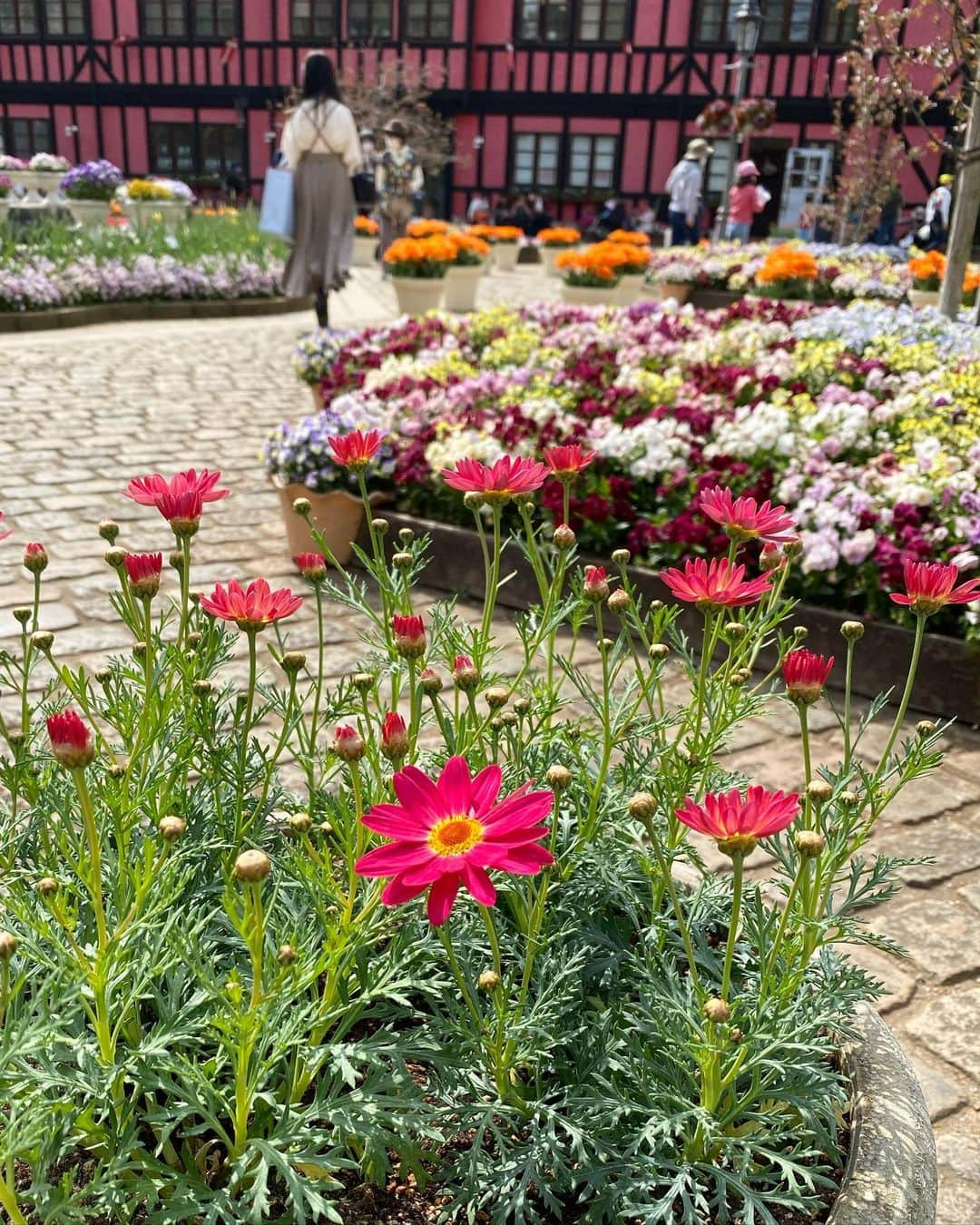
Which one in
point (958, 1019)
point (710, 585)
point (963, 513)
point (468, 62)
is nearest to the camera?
point (710, 585)

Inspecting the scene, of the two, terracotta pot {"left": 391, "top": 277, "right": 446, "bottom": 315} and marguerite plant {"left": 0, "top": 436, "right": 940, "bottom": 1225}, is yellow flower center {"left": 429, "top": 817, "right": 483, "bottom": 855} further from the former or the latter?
terracotta pot {"left": 391, "top": 277, "right": 446, "bottom": 315}

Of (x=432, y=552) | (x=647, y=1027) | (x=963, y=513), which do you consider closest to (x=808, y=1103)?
(x=647, y=1027)

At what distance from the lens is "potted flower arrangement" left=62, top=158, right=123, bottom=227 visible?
17547 mm

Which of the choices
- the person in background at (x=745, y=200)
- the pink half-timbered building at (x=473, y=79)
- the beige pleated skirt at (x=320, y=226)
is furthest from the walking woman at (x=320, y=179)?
the pink half-timbered building at (x=473, y=79)

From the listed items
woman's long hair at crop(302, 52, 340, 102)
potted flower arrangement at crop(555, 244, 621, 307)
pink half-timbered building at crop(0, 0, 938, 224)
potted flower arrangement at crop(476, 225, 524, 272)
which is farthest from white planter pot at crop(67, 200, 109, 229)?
pink half-timbered building at crop(0, 0, 938, 224)

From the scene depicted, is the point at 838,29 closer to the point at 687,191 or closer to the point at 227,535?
the point at 687,191

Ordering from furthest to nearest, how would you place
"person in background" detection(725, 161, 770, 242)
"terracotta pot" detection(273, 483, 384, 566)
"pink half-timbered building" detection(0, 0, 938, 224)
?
"pink half-timbered building" detection(0, 0, 938, 224) → "person in background" detection(725, 161, 770, 242) → "terracotta pot" detection(273, 483, 384, 566)

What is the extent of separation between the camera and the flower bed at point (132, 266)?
1180 cm

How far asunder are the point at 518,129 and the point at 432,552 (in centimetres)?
2831

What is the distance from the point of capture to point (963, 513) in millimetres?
4465

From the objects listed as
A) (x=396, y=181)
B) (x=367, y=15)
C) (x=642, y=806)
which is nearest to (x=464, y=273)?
(x=396, y=181)

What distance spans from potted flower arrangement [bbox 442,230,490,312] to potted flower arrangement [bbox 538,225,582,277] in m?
5.55

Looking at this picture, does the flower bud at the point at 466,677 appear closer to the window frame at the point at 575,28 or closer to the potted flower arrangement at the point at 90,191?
the potted flower arrangement at the point at 90,191

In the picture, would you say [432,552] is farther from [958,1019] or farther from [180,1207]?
[180,1207]
